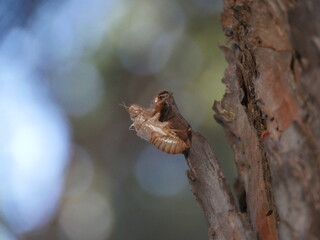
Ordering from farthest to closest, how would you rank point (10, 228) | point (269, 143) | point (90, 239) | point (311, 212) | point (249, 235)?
point (90, 239), point (10, 228), point (249, 235), point (269, 143), point (311, 212)

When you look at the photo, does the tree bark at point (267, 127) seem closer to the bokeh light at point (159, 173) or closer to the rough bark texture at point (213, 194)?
the rough bark texture at point (213, 194)

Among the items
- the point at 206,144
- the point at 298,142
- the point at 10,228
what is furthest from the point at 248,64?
the point at 10,228

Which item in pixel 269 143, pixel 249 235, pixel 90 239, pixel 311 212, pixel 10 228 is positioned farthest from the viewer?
pixel 90 239

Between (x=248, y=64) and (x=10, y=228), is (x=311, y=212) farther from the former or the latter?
(x=10, y=228)

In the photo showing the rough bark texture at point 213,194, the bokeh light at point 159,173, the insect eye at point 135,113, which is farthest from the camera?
the bokeh light at point 159,173

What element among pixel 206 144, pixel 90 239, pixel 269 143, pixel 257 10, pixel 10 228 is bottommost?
pixel 90 239

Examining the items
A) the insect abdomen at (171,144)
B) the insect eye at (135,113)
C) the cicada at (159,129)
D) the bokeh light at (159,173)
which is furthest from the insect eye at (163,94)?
the bokeh light at (159,173)

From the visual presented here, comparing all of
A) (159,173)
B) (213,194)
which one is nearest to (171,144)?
(213,194)
